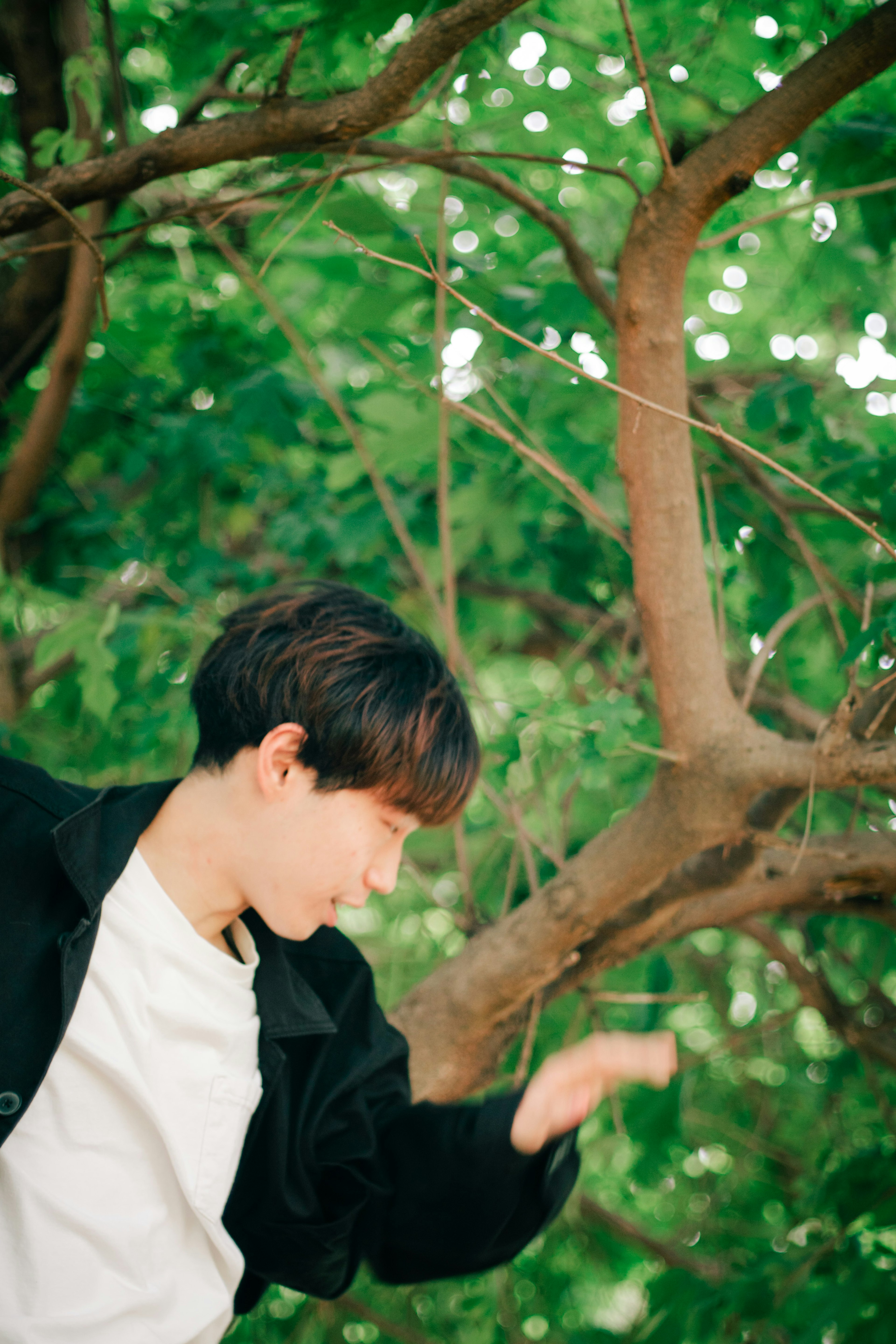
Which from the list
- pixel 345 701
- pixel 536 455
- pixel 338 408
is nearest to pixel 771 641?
pixel 536 455

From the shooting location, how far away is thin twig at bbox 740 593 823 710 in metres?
1.54

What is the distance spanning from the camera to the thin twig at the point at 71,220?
48.5 inches

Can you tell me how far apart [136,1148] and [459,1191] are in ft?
1.43

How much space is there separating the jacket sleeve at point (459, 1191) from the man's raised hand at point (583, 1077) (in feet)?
0.17

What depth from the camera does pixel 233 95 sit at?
1.51 m

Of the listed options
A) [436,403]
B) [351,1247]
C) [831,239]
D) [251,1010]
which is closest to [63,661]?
[436,403]

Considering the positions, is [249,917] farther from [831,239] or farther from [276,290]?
[276,290]

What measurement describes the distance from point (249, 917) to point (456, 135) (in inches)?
74.0

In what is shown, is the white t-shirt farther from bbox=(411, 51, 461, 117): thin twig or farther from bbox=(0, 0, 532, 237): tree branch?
bbox=(411, 51, 461, 117): thin twig

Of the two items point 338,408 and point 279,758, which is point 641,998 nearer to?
point 279,758

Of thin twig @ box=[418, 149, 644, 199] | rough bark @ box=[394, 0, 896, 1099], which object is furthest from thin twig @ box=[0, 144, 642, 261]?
rough bark @ box=[394, 0, 896, 1099]

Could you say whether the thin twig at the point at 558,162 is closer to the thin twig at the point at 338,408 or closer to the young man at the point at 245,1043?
the thin twig at the point at 338,408

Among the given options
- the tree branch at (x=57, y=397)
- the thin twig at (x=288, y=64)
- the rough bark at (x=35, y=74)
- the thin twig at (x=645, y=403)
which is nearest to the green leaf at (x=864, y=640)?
the thin twig at (x=645, y=403)

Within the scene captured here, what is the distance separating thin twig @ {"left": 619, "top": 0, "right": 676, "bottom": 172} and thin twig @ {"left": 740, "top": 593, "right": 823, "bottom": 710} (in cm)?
→ 77
